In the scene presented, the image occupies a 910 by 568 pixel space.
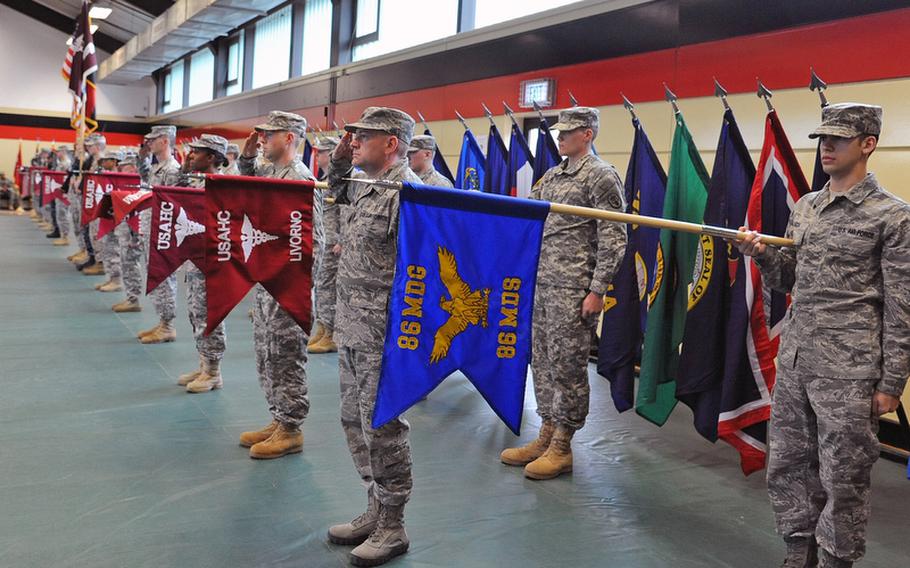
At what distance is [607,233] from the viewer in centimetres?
354

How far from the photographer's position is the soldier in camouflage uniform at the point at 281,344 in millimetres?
3709

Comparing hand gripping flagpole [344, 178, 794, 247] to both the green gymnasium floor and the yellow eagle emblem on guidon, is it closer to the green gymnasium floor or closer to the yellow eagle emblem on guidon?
the yellow eagle emblem on guidon

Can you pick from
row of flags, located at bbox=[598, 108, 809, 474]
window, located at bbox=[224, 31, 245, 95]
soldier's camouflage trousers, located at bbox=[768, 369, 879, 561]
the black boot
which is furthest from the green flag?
window, located at bbox=[224, 31, 245, 95]

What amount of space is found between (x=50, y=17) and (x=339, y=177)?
968 inches

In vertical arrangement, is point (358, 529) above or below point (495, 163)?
below

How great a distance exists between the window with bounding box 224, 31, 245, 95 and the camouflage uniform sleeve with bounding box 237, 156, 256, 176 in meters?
13.1

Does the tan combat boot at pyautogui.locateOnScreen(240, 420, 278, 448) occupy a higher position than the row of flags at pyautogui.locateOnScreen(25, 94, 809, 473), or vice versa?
the row of flags at pyautogui.locateOnScreen(25, 94, 809, 473)

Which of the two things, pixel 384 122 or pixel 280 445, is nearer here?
pixel 384 122

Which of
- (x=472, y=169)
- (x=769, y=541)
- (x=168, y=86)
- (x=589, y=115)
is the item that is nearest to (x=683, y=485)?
(x=769, y=541)

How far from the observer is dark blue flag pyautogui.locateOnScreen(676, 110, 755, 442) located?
12.1 feet

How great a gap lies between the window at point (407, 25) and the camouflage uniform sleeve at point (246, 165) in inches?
199

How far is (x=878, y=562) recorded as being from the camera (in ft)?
9.47

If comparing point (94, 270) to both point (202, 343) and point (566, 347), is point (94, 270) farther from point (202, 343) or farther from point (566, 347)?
point (566, 347)

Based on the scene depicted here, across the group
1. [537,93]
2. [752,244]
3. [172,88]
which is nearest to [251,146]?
[752,244]
